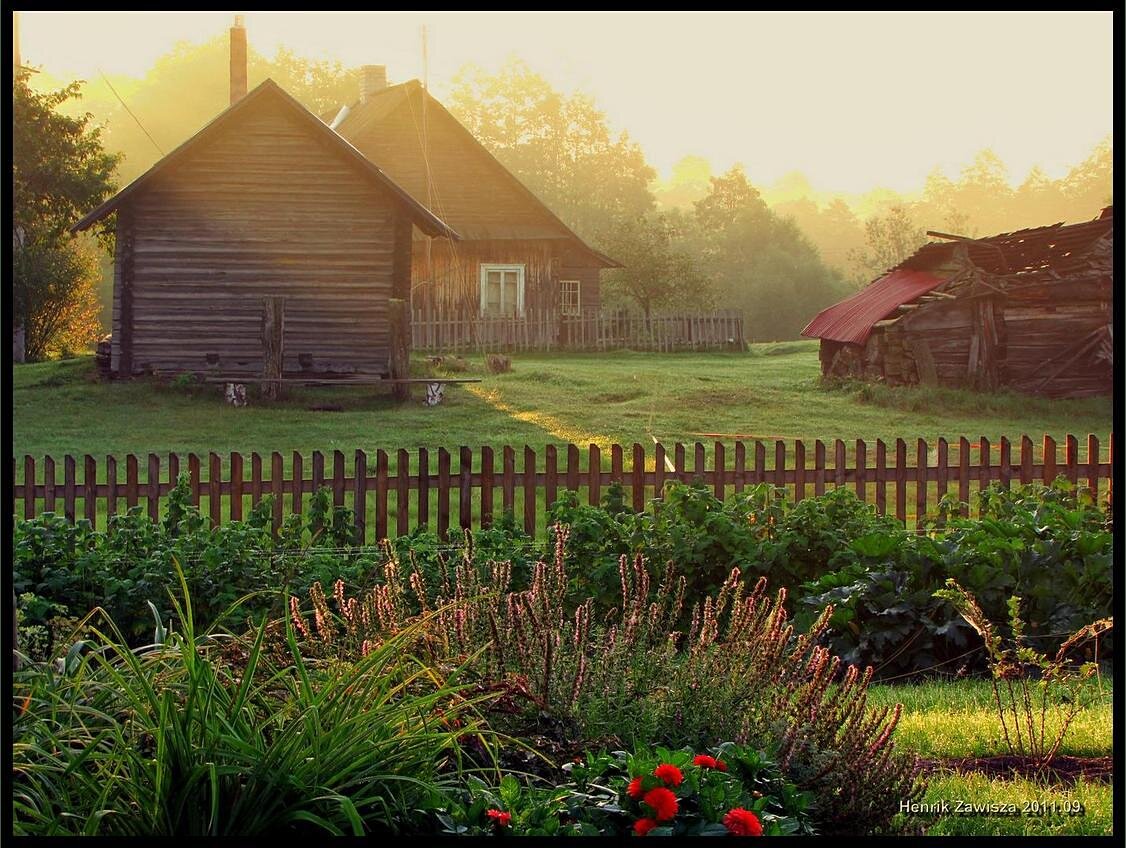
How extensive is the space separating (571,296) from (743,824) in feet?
85.4

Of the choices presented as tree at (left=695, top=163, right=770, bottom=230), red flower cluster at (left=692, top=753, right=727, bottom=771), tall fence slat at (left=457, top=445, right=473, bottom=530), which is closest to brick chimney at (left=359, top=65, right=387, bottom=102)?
tree at (left=695, top=163, right=770, bottom=230)

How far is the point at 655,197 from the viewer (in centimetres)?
3338

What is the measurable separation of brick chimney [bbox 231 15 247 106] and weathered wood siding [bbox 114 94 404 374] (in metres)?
1.97

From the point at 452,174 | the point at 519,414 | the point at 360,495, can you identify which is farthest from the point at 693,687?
the point at 452,174

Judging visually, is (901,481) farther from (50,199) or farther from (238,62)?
(50,199)

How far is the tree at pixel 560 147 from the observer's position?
2678cm

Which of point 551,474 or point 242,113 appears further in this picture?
point 242,113

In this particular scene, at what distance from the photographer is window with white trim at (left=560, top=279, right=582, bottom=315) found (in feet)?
92.7

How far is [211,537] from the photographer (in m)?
6.95

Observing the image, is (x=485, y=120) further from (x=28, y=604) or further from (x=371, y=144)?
(x=28, y=604)

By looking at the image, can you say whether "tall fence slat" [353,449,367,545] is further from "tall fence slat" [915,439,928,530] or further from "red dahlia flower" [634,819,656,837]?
"red dahlia flower" [634,819,656,837]

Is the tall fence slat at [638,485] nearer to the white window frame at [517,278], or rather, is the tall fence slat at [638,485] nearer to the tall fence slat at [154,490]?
the tall fence slat at [154,490]

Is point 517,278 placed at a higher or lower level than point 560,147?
lower

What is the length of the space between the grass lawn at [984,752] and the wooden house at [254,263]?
13.7 meters
